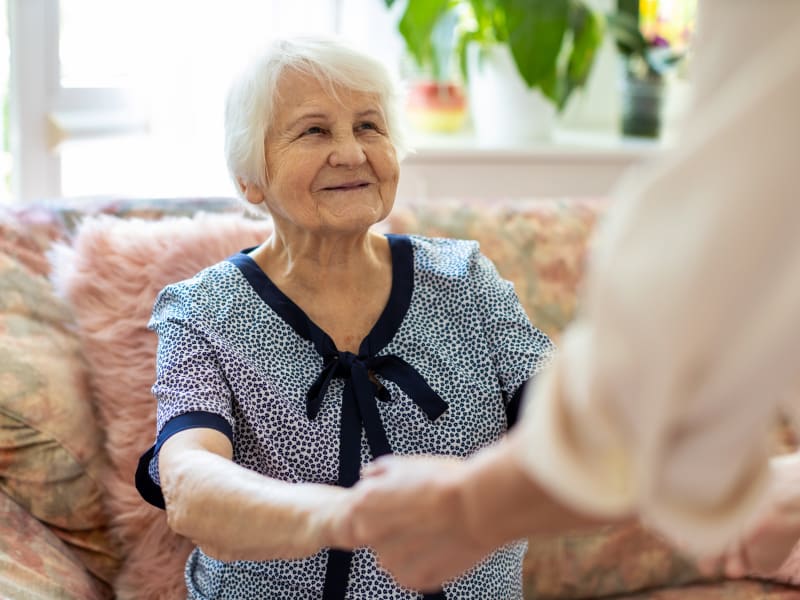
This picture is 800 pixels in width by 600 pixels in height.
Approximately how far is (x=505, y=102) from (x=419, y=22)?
1.31 feet

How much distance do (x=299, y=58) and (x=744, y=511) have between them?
103cm

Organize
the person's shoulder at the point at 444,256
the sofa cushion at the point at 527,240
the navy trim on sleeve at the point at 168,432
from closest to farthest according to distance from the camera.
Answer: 1. the navy trim on sleeve at the point at 168,432
2. the person's shoulder at the point at 444,256
3. the sofa cushion at the point at 527,240

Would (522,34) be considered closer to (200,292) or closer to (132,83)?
(132,83)

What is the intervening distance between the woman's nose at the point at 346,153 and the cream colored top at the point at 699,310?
0.88 metres

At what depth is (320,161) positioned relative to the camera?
1.50 metres

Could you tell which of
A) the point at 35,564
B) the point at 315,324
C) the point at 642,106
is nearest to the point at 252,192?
the point at 315,324

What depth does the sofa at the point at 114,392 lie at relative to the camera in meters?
1.52

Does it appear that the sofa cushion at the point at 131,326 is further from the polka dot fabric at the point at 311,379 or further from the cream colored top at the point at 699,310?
the cream colored top at the point at 699,310

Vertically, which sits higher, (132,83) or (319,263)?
(132,83)

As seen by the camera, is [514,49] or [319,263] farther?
[514,49]

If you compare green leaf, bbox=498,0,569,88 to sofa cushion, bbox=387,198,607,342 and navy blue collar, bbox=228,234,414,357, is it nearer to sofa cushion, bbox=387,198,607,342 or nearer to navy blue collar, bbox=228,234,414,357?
sofa cushion, bbox=387,198,607,342

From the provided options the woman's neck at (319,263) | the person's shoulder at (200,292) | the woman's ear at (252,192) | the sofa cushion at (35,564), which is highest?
the woman's ear at (252,192)

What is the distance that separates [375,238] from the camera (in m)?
1.66

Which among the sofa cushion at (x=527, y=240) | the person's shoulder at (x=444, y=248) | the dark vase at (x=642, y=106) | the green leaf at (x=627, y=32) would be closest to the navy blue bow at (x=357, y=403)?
the person's shoulder at (x=444, y=248)
